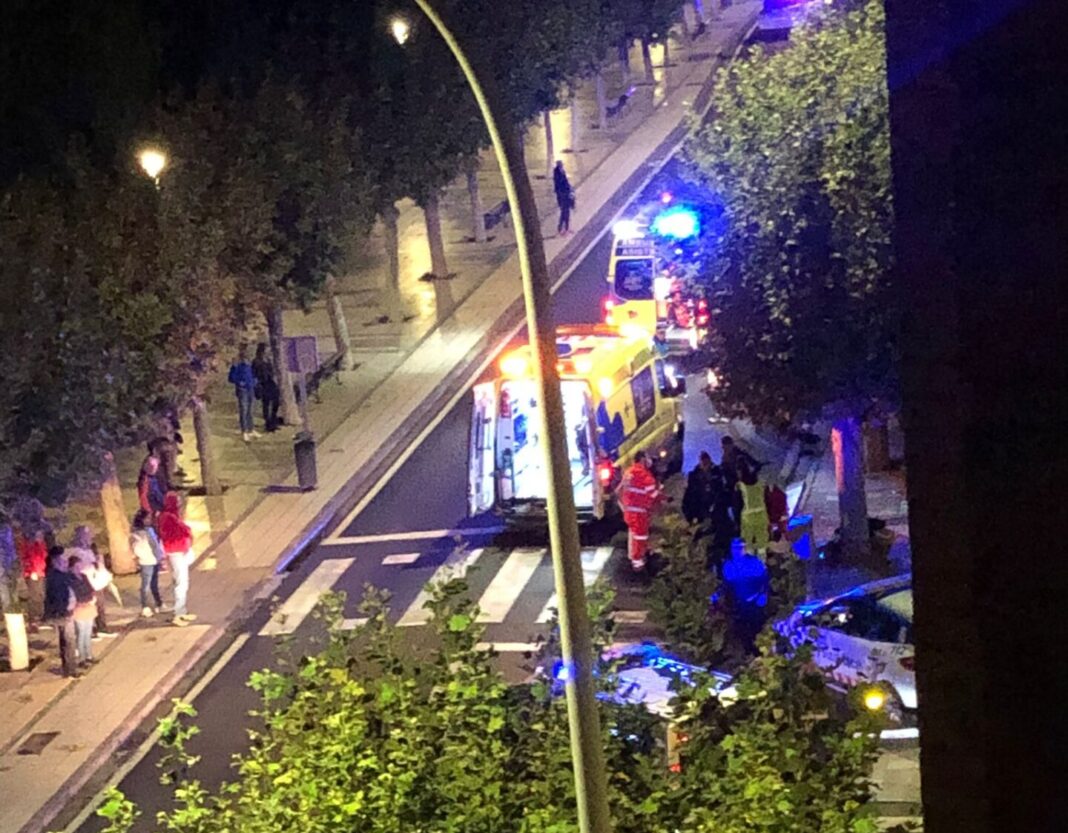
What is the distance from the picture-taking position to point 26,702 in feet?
56.6

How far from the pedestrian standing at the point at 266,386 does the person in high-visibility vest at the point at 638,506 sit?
9057 mm

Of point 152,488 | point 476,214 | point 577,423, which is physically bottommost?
point 152,488

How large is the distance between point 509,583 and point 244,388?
8.17 m

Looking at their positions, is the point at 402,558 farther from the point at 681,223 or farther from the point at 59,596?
the point at 681,223

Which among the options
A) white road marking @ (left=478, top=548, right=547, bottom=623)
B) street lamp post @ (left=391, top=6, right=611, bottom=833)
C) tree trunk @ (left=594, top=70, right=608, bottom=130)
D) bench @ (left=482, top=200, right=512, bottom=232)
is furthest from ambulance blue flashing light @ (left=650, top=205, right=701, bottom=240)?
tree trunk @ (left=594, top=70, right=608, bottom=130)

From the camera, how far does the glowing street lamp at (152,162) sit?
20828mm

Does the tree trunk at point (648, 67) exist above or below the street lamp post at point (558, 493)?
above

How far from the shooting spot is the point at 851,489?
779 inches

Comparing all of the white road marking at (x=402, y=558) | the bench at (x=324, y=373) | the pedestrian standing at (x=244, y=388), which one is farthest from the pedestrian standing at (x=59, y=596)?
the bench at (x=324, y=373)

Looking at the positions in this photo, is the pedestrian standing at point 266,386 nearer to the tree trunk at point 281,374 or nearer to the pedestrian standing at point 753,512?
the tree trunk at point 281,374

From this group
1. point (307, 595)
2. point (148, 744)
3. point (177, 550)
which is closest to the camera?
point (148, 744)

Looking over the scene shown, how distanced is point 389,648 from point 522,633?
10317mm

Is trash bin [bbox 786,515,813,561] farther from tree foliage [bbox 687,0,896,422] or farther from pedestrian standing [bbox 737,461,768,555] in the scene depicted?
tree foliage [bbox 687,0,896,422]

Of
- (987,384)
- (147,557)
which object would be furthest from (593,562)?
(987,384)
